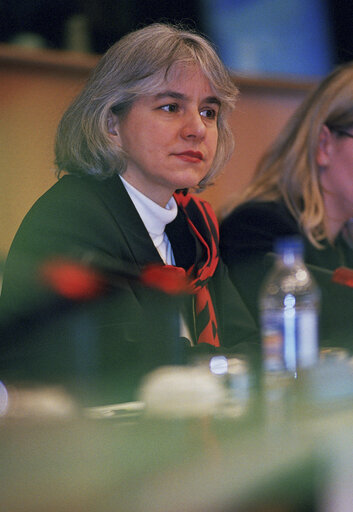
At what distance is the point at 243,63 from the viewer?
246cm

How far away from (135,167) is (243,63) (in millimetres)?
1282

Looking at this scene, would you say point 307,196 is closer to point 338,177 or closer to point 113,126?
point 338,177

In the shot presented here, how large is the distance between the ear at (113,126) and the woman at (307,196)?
1.60ft

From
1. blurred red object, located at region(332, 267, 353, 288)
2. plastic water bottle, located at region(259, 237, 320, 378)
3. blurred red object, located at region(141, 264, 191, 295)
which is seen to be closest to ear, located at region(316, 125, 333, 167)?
plastic water bottle, located at region(259, 237, 320, 378)

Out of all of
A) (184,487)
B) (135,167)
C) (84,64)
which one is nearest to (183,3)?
(84,64)

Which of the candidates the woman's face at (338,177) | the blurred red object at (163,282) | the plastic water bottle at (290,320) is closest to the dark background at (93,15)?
the woman's face at (338,177)

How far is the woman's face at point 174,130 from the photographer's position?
4.27ft

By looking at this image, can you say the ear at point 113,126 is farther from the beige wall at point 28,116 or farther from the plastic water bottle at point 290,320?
the plastic water bottle at point 290,320

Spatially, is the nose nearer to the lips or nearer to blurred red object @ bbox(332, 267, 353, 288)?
the lips

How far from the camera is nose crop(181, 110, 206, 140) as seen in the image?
130 centimetres

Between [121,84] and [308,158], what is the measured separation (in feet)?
2.21

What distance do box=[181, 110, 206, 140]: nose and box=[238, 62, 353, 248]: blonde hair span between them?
505 millimetres

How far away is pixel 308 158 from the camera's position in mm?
1782

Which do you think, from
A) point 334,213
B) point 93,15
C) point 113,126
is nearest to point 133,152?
point 113,126
